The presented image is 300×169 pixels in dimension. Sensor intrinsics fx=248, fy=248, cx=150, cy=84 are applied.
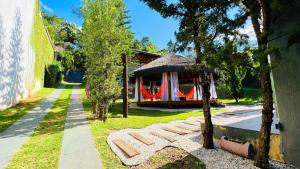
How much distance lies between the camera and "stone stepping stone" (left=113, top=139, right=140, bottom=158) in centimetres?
610

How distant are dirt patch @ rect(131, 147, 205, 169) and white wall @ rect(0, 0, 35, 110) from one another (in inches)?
401

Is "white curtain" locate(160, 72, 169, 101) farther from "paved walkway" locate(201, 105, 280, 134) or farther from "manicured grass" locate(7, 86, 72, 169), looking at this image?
"manicured grass" locate(7, 86, 72, 169)

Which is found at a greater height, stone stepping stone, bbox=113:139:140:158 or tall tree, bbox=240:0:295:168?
tall tree, bbox=240:0:295:168

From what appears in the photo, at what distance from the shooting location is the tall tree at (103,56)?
1122 centimetres

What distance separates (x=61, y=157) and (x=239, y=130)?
167 inches

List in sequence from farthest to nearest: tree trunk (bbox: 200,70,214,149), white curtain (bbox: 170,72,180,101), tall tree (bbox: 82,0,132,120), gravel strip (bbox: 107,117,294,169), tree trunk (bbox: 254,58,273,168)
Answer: white curtain (bbox: 170,72,180,101) < tall tree (bbox: 82,0,132,120) < tree trunk (bbox: 200,70,214,149) < gravel strip (bbox: 107,117,294,169) < tree trunk (bbox: 254,58,273,168)

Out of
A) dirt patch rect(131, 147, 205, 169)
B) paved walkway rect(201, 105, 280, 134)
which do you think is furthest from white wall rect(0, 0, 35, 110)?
paved walkway rect(201, 105, 280, 134)

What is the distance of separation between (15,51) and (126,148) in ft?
38.8

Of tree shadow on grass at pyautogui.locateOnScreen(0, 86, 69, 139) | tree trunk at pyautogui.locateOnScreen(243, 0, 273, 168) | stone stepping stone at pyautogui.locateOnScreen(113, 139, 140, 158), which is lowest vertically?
stone stepping stone at pyautogui.locateOnScreen(113, 139, 140, 158)

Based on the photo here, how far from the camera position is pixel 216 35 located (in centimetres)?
566

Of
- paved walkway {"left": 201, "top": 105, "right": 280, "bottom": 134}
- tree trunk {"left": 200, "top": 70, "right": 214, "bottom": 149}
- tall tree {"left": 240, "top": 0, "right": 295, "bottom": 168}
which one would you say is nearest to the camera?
tall tree {"left": 240, "top": 0, "right": 295, "bottom": 168}

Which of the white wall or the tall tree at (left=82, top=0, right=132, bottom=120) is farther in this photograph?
the white wall

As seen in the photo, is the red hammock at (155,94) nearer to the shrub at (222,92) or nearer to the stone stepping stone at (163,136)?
the stone stepping stone at (163,136)

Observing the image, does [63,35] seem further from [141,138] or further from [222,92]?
[141,138]
